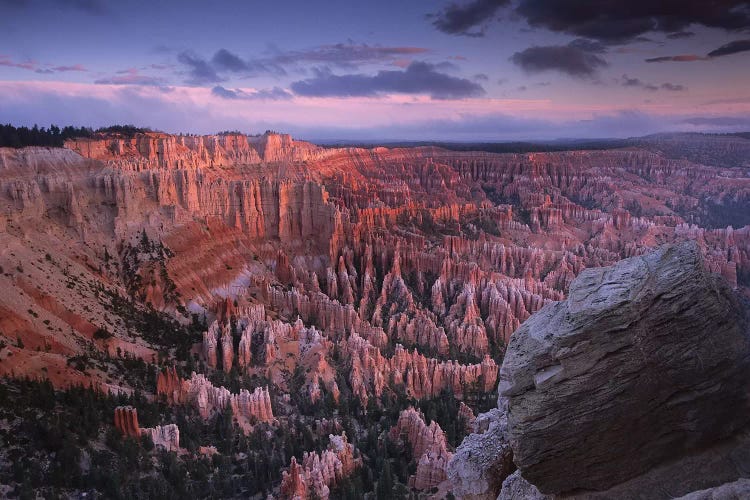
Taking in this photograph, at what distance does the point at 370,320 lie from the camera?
4131 cm

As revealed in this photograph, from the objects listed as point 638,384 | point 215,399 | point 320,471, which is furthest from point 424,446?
point 638,384

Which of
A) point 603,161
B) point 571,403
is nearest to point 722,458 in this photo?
point 571,403

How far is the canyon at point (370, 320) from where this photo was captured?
7098 mm

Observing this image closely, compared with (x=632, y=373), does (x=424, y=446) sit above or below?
below

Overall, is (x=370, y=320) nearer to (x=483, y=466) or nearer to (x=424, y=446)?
(x=424, y=446)

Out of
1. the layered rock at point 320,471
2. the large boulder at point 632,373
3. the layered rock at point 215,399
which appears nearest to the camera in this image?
the large boulder at point 632,373

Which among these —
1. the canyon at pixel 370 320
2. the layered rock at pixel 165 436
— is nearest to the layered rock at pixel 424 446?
the canyon at pixel 370 320

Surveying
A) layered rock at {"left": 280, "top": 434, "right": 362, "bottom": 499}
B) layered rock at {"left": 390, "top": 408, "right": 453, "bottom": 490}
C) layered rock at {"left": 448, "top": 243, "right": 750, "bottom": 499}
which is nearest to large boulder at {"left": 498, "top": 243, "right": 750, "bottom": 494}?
layered rock at {"left": 448, "top": 243, "right": 750, "bottom": 499}

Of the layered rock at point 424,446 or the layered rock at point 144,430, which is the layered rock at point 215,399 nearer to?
the layered rock at point 144,430

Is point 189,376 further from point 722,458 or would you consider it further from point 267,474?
point 722,458

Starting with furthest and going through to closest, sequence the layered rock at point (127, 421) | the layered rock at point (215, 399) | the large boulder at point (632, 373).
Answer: the layered rock at point (215, 399) < the layered rock at point (127, 421) < the large boulder at point (632, 373)

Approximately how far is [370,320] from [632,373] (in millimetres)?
34709

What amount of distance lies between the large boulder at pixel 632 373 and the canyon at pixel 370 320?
29 mm

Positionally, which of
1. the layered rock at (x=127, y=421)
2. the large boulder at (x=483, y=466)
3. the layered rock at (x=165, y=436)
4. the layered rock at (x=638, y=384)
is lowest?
the layered rock at (x=165, y=436)
